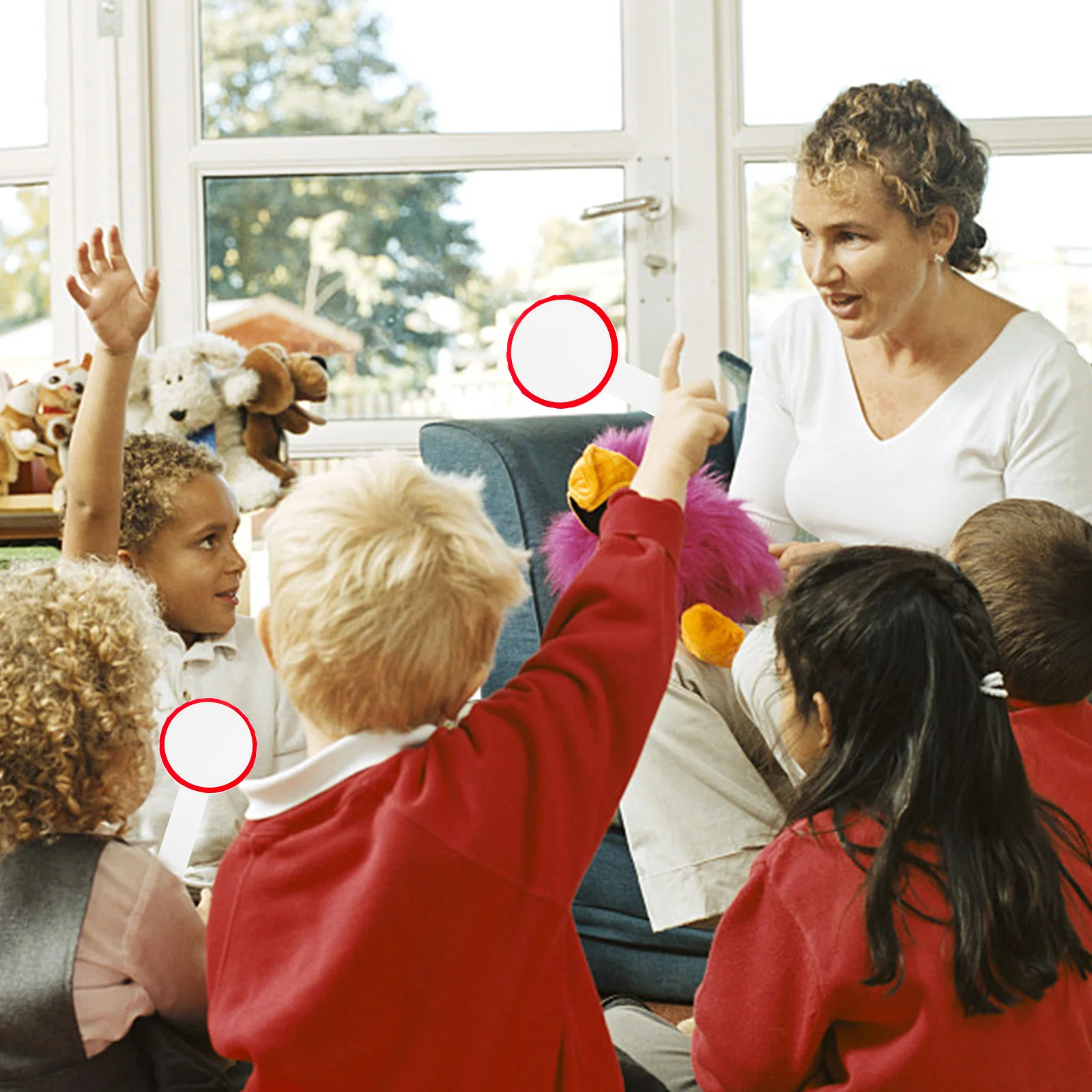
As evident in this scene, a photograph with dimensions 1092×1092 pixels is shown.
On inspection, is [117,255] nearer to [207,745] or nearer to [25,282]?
[207,745]

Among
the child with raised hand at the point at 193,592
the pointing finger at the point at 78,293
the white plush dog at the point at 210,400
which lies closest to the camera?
the pointing finger at the point at 78,293

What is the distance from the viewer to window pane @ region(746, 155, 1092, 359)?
2.96 metres

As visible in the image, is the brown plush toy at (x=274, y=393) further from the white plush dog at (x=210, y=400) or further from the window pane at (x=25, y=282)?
the window pane at (x=25, y=282)

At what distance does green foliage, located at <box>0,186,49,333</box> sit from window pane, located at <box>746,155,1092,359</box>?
1.49 meters

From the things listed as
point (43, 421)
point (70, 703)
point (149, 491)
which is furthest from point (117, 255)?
point (43, 421)

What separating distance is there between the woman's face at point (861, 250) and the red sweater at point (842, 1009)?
0.88 m

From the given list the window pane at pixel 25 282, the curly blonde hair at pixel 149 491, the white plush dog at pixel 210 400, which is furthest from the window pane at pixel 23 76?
the curly blonde hair at pixel 149 491

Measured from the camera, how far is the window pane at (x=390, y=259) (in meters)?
2.95

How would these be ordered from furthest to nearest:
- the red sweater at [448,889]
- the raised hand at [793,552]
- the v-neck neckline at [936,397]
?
the v-neck neckline at [936,397]
the raised hand at [793,552]
the red sweater at [448,889]

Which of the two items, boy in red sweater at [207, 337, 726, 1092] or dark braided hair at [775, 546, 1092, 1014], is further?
dark braided hair at [775, 546, 1092, 1014]

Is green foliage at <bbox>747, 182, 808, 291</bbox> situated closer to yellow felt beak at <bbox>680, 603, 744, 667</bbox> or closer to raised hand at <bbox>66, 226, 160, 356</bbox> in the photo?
yellow felt beak at <bbox>680, 603, 744, 667</bbox>

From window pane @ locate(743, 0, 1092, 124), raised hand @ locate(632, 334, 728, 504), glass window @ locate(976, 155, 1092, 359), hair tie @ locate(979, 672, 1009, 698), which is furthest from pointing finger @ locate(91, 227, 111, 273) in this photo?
glass window @ locate(976, 155, 1092, 359)

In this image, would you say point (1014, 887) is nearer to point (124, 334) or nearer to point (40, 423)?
point (124, 334)

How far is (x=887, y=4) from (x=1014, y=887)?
239 cm
